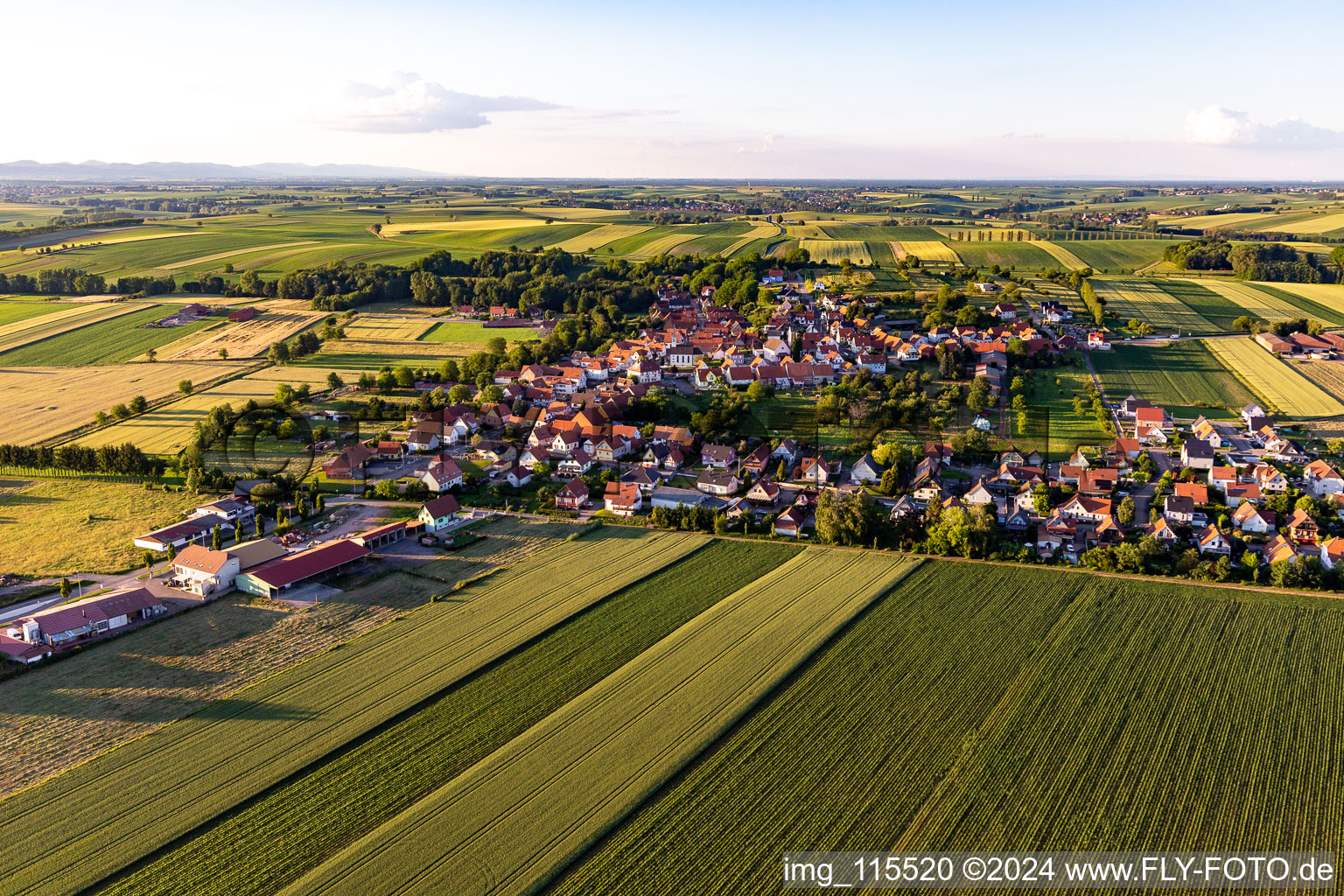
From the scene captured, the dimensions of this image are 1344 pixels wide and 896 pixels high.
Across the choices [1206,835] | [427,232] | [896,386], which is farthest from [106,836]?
[427,232]

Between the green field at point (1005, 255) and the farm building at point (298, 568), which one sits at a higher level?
the green field at point (1005, 255)

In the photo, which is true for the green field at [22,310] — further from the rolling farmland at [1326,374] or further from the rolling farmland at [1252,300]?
the rolling farmland at [1252,300]

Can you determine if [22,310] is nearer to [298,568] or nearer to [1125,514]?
[298,568]

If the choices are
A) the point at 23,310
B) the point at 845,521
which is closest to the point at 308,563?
the point at 845,521

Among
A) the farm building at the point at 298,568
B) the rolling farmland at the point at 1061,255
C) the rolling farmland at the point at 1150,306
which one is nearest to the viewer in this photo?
the farm building at the point at 298,568

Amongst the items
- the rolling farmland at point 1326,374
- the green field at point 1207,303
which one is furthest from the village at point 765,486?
the green field at point 1207,303

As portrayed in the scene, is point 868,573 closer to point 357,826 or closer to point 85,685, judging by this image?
point 357,826
